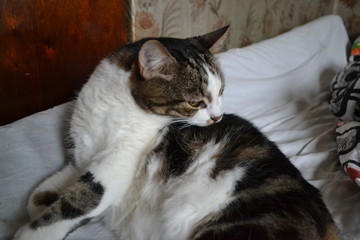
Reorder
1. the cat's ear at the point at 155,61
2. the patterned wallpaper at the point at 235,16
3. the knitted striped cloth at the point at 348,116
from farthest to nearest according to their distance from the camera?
the patterned wallpaper at the point at 235,16 → the knitted striped cloth at the point at 348,116 → the cat's ear at the point at 155,61

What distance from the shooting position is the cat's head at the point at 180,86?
0.95 meters

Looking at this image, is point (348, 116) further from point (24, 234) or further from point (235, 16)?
point (24, 234)

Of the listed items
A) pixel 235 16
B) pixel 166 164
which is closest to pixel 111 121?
pixel 166 164

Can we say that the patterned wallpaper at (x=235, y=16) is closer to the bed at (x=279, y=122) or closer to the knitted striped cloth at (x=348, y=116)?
the bed at (x=279, y=122)

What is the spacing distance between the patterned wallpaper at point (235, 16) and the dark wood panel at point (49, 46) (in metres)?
0.16

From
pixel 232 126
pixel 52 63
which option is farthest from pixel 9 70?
pixel 232 126

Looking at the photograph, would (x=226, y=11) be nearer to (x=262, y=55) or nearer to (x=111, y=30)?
(x=262, y=55)

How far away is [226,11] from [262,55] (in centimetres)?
32

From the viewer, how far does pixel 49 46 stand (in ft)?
4.00

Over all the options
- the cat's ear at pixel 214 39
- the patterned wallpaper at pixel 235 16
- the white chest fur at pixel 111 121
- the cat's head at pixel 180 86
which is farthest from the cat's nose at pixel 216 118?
the patterned wallpaper at pixel 235 16

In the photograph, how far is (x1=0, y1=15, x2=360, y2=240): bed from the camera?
3.37ft

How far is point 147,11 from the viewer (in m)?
1.49

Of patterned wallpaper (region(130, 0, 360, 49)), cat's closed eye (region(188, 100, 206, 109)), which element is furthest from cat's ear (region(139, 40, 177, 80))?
patterned wallpaper (region(130, 0, 360, 49))

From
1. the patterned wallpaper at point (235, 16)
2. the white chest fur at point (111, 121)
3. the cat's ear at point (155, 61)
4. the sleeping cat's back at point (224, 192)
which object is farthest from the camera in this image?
the patterned wallpaper at point (235, 16)
